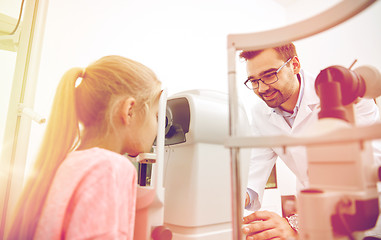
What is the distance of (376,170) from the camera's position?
14.9 inches

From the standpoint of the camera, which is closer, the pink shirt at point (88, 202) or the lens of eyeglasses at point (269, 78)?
the pink shirt at point (88, 202)

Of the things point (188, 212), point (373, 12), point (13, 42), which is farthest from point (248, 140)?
point (373, 12)

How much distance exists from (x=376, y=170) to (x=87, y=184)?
0.52 metres

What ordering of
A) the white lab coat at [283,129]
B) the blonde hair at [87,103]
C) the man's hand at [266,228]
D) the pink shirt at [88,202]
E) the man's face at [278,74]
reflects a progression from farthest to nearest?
the man's face at [278,74]
the white lab coat at [283,129]
the man's hand at [266,228]
the blonde hair at [87,103]
the pink shirt at [88,202]

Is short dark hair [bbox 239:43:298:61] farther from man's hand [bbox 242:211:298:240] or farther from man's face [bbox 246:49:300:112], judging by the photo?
man's hand [bbox 242:211:298:240]

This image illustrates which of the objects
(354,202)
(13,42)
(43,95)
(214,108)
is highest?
(13,42)

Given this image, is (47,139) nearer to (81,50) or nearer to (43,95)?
(43,95)

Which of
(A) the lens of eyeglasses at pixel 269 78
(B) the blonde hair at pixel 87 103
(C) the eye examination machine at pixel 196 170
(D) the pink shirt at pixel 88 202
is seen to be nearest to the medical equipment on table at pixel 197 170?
(C) the eye examination machine at pixel 196 170

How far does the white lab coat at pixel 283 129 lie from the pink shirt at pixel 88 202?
31.0 inches

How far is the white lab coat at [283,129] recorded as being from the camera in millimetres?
1169

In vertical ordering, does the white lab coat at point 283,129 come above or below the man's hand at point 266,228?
above

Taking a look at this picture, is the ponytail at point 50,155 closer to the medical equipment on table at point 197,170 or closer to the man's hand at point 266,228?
the medical equipment on table at point 197,170

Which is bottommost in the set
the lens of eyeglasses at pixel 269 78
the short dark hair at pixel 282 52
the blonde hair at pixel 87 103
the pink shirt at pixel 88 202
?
the pink shirt at pixel 88 202

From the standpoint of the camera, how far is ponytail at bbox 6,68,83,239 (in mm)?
613
